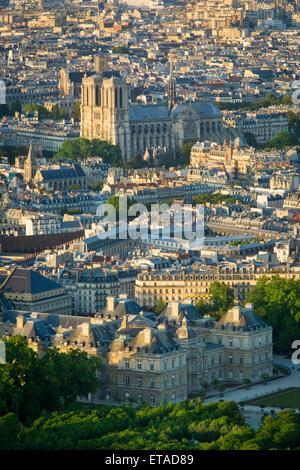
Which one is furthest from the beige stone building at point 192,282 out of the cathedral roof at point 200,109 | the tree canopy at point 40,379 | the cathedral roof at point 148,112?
the cathedral roof at point 200,109

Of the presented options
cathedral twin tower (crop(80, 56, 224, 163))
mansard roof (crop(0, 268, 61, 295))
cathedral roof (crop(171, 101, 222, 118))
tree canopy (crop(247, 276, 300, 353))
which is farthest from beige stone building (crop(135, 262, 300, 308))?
cathedral roof (crop(171, 101, 222, 118))

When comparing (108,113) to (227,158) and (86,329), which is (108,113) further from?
(86,329)

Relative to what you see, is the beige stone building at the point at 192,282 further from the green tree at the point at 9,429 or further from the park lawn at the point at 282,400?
the green tree at the point at 9,429

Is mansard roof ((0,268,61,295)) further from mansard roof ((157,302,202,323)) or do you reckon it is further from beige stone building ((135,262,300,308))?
mansard roof ((157,302,202,323))

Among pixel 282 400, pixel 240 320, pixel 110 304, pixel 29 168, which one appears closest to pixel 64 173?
pixel 29 168
